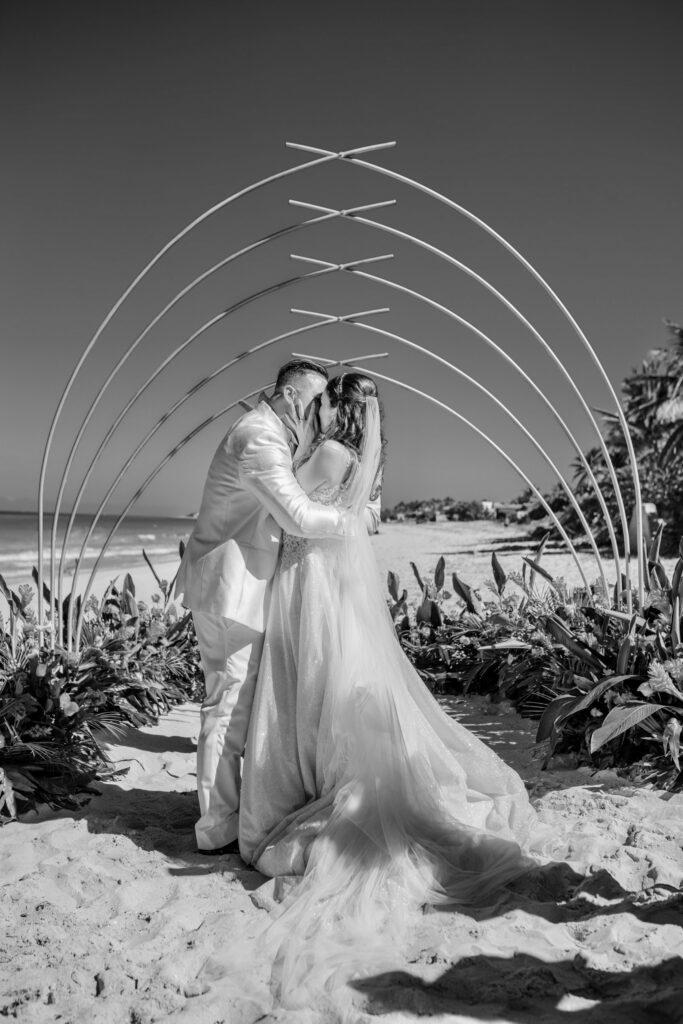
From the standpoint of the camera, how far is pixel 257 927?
236 centimetres

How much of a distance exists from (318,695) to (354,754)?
0.82 feet

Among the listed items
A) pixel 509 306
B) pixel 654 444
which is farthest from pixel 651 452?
pixel 509 306

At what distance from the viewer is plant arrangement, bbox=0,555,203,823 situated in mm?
3482

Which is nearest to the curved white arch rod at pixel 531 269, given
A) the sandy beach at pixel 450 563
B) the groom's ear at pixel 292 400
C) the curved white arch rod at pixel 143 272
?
the curved white arch rod at pixel 143 272

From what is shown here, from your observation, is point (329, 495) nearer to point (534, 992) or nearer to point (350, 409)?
point (350, 409)

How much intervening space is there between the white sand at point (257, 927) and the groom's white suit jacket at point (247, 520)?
0.98 m

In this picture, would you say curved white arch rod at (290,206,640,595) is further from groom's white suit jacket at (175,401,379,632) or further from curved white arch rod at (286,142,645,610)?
groom's white suit jacket at (175,401,379,632)

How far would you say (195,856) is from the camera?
2.93 meters

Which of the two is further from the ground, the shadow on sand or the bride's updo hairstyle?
the bride's updo hairstyle

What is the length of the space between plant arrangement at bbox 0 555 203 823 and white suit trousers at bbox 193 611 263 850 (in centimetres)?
90

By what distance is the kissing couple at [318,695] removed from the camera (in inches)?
104

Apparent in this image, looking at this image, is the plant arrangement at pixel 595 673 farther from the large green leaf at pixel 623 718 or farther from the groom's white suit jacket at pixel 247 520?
the groom's white suit jacket at pixel 247 520

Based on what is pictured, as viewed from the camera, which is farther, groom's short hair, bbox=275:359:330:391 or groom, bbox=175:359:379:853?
groom's short hair, bbox=275:359:330:391

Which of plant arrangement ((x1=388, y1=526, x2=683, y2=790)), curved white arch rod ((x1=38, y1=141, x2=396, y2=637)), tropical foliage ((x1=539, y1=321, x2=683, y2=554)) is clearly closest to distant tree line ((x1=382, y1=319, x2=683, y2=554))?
tropical foliage ((x1=539, y1=321, x2=683, y2=554))
